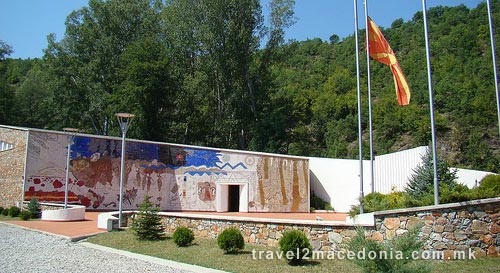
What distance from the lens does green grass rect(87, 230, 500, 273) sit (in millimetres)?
9703

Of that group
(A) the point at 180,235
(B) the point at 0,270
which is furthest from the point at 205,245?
(B) the point at 0,270

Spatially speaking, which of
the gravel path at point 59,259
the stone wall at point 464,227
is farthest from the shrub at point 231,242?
the stone wall at point 464,227

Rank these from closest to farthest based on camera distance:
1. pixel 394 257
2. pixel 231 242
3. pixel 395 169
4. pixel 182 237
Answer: pixel 394 257 → pixel 231 242 → pixel 182 237 → pixel 395 169

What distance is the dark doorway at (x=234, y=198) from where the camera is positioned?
31.2 meters

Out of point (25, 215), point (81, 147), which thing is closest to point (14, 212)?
point (25, 215)

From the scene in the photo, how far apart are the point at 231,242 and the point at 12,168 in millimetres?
19508

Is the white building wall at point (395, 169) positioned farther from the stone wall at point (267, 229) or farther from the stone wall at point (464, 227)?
the stone wall at point (267, 229)

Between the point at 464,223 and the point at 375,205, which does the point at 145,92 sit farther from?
the point at 464,223

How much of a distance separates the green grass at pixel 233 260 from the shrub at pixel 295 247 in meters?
0.22

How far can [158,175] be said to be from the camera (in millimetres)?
29078

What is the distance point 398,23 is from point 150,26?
47.9m

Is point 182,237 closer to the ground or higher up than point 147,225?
closer to the ground

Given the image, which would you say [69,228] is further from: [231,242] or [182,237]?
[231,242]

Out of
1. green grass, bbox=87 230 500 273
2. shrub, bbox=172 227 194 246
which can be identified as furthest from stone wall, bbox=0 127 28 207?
shrub, bbox=172 227 194 246
